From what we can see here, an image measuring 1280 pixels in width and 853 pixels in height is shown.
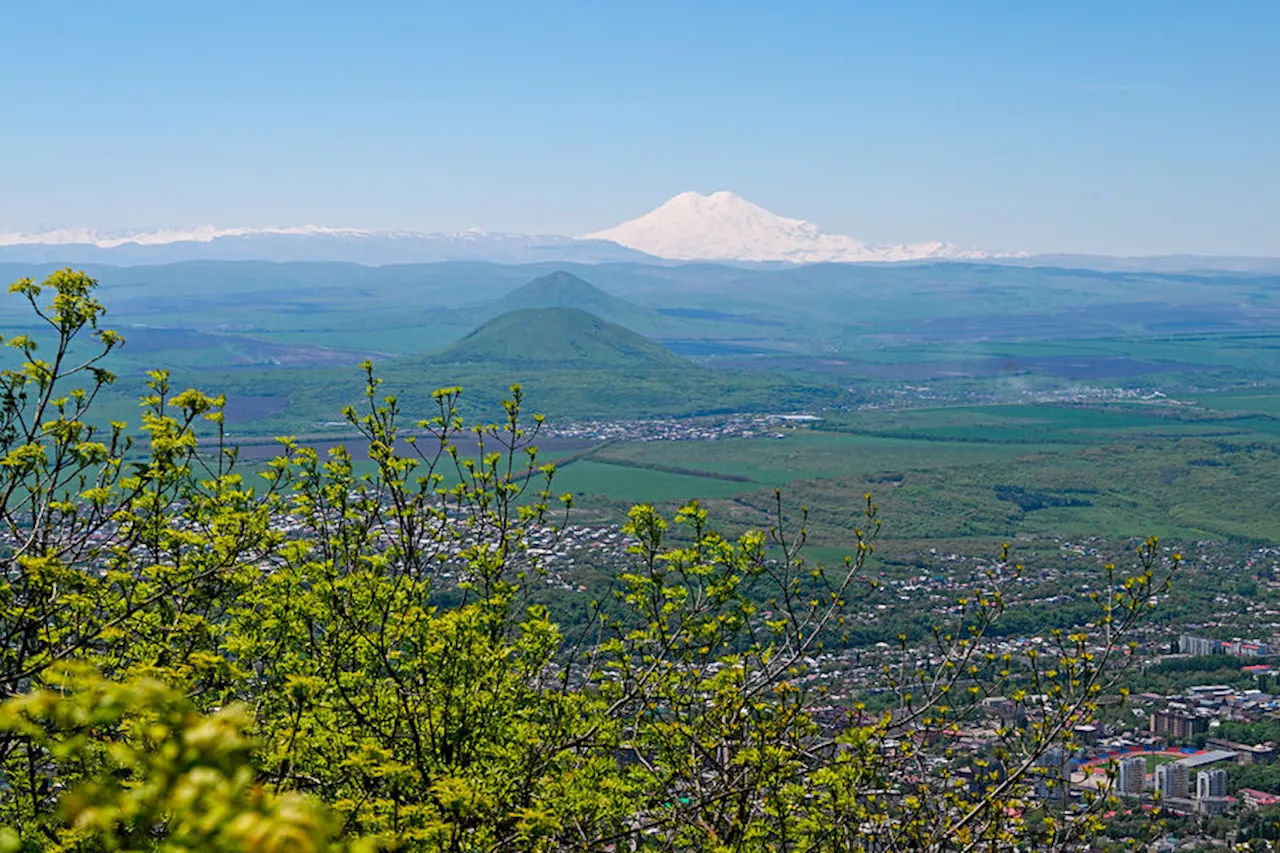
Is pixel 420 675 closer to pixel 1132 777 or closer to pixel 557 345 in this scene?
pixel 1132 777

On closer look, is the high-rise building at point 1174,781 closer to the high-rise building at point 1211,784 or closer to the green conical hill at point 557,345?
the high-rise building at point 1211,784

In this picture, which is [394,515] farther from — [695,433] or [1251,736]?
[695,433]

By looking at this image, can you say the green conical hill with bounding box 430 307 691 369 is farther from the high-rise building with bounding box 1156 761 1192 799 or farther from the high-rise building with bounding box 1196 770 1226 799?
the high-rise building with bounding box 1196 770 1226 799

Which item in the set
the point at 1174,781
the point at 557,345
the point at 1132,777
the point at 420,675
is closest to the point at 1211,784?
the point at 1174,781

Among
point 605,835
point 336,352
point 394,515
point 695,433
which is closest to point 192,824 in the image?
point 605,835

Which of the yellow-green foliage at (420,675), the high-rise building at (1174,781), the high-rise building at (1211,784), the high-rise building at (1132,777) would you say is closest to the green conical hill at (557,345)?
the high-rise building at (1132,777)
